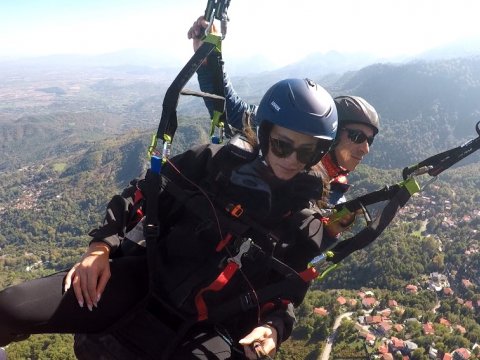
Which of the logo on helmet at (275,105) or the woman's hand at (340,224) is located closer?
the logo on helmet at (275,105)

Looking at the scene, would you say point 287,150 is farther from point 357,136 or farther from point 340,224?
point 357,136

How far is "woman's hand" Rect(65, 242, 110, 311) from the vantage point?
2201mm

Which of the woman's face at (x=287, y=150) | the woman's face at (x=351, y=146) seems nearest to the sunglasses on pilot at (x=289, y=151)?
the woman's face at (x=287, y=150)

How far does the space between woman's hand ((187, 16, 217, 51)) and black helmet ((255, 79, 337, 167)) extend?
0.97 meters

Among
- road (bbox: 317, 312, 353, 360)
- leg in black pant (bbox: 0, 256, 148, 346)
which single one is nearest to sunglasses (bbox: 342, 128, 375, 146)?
leg in black pant (bbox: 0, 256, 148, 346)

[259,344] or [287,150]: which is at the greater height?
[287,150]

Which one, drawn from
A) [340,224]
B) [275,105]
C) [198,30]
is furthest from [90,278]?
[198,30]

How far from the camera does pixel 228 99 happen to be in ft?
13.6

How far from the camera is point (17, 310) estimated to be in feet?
6.64

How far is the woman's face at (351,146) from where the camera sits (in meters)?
3.91

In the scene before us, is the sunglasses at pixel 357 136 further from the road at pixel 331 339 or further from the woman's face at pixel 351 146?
the road at pixel 331 339


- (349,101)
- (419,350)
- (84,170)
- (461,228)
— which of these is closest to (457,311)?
(419,350)

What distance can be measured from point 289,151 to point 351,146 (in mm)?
1734

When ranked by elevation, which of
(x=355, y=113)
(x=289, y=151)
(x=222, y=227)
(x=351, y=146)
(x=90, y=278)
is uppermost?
(x=355, y=113)
